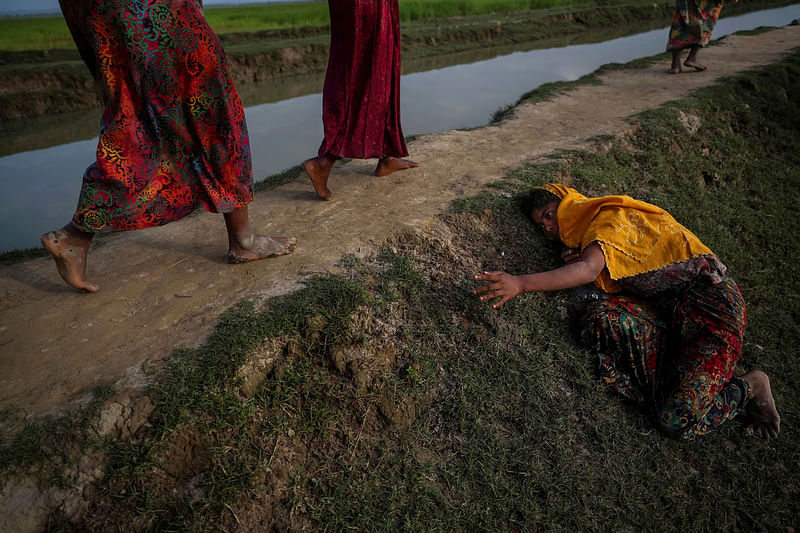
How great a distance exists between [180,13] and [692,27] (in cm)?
690

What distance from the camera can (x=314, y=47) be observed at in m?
11.6

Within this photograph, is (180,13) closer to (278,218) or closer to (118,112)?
(118,112)

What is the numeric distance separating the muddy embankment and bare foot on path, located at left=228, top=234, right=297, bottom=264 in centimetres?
689

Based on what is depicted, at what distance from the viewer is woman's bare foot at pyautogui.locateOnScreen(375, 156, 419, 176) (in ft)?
11.6

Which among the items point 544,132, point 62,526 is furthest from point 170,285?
point 544,132

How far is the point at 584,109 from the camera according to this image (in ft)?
18.0

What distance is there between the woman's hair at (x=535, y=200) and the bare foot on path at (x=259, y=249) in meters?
1.43

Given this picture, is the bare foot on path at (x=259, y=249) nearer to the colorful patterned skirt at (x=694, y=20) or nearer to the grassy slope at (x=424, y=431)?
the grassy slope at (x=424, y=431)

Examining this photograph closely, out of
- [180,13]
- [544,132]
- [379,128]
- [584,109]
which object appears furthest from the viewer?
[584,109]

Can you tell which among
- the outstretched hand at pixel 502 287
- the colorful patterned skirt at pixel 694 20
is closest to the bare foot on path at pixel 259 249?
the outstretched hand at pixel 502 287

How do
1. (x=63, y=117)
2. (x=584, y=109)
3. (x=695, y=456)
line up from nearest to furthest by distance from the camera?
(x=695, y=456) < (x=584, y=109) < (x=63, y=117)

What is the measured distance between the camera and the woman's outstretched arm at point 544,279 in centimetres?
217

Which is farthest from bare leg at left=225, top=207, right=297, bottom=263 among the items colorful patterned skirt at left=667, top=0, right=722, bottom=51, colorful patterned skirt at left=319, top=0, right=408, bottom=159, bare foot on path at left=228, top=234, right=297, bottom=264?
colorful patterned skirt at left=667, top=0, right=722, bottom=51

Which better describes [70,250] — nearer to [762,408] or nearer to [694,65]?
[762,408]
